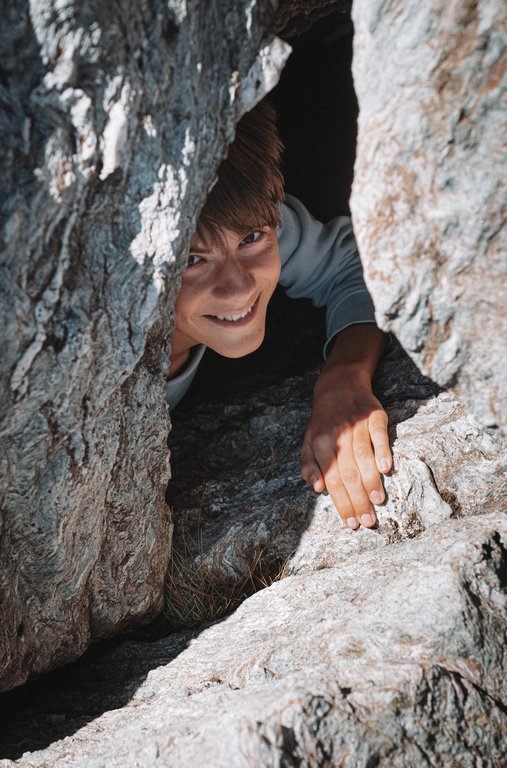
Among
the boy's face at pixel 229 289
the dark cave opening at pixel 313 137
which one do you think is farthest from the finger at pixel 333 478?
the dark cave opening at pixel 313 137

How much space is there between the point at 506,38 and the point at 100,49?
0.94 meters

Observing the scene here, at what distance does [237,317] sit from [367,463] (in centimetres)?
95

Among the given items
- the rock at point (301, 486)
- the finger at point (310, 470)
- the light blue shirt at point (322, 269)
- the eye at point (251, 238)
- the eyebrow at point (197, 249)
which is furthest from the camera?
the light blue shirt at point (322, 269)

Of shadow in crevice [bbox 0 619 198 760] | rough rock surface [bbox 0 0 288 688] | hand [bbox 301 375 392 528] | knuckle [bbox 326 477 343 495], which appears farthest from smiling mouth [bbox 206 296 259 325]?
shadow in crevice [bbox 0 619 198 760]

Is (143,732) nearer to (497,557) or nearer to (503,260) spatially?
(497,557)

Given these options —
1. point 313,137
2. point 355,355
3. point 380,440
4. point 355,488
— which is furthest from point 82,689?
point 313,137

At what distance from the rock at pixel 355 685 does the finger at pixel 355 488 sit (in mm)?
321

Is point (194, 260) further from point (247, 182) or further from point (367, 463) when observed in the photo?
point (367, 463)

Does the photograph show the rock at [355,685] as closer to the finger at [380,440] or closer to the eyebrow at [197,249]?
the finger at [380,440]

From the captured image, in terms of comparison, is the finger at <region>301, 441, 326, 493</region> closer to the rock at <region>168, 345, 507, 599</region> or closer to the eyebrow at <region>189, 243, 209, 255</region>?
the rock at <region>168, 345, 507, 599</region>

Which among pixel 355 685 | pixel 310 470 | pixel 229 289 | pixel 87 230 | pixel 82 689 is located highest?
pixel 87 230

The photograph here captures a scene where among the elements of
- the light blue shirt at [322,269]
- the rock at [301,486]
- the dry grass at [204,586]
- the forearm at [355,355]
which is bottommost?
the dry grass at [204,586]

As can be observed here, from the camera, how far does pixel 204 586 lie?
8.73 feet

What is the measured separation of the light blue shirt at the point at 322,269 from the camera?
3.53 metres
